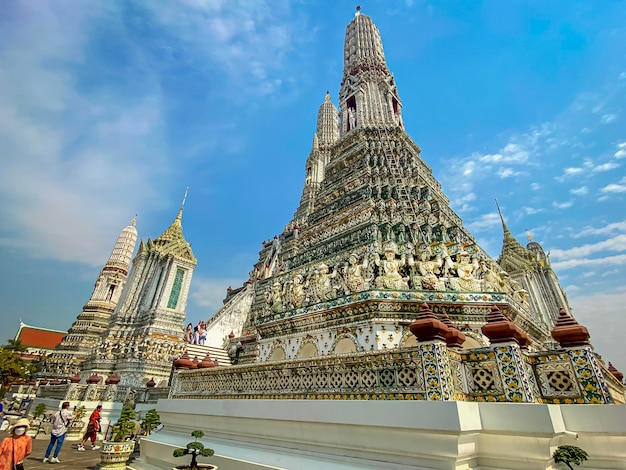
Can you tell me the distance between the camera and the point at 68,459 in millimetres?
Result: 8352

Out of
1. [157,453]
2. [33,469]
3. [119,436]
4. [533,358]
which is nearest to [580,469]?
[533,358]

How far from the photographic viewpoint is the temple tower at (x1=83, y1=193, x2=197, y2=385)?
66.1ft

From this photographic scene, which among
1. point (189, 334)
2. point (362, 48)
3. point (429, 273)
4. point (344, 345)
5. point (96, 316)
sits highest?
point (362, 48)

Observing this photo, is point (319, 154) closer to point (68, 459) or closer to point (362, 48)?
point (362, 48)

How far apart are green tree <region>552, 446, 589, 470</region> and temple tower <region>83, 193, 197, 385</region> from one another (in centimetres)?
2131

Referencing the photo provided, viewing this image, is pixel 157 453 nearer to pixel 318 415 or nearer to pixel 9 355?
pixel 318 415

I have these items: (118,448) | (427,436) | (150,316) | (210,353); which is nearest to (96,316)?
(150,316)

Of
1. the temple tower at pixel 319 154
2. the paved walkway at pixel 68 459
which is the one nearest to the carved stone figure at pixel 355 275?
the paved walkway at pixel 68 459

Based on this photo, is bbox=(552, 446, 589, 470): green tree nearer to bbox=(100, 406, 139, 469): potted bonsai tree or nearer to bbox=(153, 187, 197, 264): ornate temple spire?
bbox=(100, 406, 139, 469): potted bonsai tree

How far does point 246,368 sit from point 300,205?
3285cm

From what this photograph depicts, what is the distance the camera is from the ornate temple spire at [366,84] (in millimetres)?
17422

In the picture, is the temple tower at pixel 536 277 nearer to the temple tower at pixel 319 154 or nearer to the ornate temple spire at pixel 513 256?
the ornate temple spire at pixel 513 256

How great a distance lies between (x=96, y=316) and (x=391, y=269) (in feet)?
106

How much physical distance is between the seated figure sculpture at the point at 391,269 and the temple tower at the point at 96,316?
2607 cm
